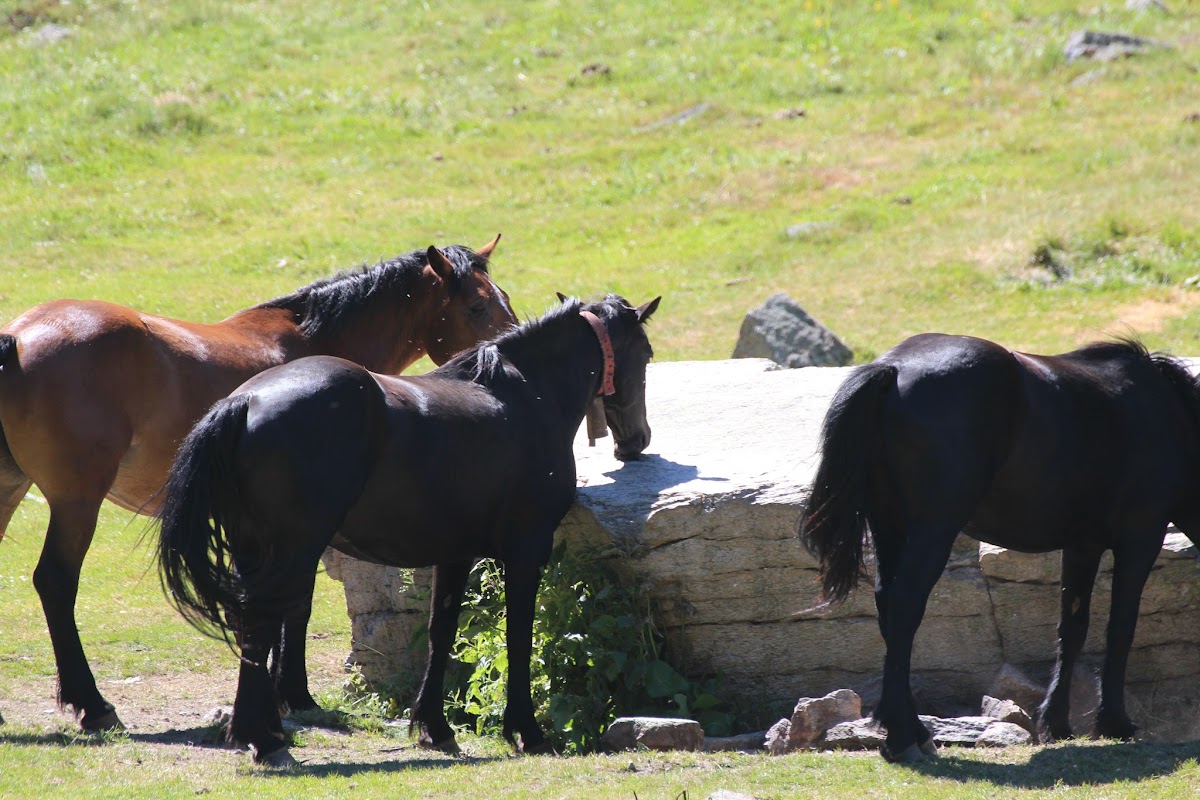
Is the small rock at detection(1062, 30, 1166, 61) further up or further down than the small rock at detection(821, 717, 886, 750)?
further up

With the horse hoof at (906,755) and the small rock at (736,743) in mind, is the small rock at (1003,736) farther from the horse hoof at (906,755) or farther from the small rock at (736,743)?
the small rock at (736,743)

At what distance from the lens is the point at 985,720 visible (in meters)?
6.57

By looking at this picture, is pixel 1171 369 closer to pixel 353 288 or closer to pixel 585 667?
pixel 585 667

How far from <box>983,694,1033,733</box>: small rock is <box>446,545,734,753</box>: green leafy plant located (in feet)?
4.64

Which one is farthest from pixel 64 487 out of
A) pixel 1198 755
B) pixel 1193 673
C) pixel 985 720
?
pixel 1193 673

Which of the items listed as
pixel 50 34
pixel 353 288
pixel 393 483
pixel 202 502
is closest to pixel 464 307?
pixel 353 288

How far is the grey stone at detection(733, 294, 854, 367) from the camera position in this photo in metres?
14.6

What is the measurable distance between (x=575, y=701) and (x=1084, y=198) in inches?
593

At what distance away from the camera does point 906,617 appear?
5875 mm

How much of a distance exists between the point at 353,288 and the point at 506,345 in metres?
1.60

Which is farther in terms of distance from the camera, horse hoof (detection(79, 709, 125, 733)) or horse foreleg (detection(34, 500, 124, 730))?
horse foreleg (detection(34, 500, 124, 730))

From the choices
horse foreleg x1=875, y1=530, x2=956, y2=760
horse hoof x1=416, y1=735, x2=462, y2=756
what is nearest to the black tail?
horse foreleg x1=875, y1=530, x2=956, y2=760

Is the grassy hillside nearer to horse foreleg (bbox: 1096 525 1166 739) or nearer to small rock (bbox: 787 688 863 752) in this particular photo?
horse foreleg (bbox: 1096 525 1166 739)

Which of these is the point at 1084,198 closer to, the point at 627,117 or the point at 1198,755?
the point at 627,117
